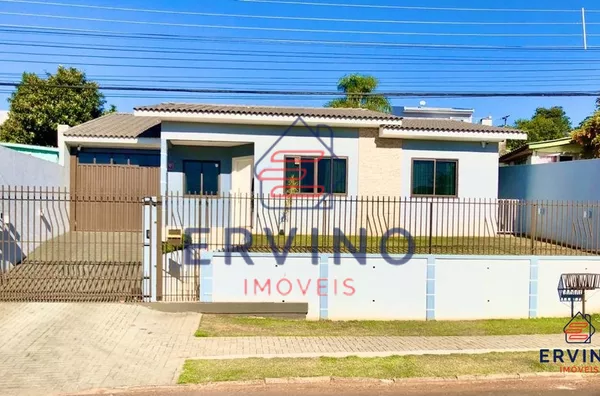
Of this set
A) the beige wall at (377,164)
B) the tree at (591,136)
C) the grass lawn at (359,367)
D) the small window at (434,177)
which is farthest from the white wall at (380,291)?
the tree at (591,136)

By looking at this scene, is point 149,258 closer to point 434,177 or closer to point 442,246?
point 442,246

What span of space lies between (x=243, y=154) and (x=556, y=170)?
9.14m

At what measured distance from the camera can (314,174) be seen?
492 inches

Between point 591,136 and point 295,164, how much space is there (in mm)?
9246

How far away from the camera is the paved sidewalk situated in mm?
4891

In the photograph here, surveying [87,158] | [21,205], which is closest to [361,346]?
[21,205]

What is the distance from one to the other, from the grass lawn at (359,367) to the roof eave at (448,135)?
791cm

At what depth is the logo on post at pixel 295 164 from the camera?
12.3 metres

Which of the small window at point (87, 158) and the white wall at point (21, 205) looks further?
the small window at point (87, 158)

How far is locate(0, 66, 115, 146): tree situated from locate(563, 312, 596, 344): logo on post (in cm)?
2116

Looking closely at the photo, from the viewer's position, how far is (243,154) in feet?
42.4

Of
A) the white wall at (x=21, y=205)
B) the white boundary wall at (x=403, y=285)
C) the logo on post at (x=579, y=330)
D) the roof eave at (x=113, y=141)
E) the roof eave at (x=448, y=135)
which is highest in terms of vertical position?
the roof eave at (x=448, y=135)

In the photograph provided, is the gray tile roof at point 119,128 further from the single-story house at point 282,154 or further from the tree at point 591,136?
the tree at point 591,136

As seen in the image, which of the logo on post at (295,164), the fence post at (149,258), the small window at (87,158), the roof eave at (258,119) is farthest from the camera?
the small window at (87,158)
